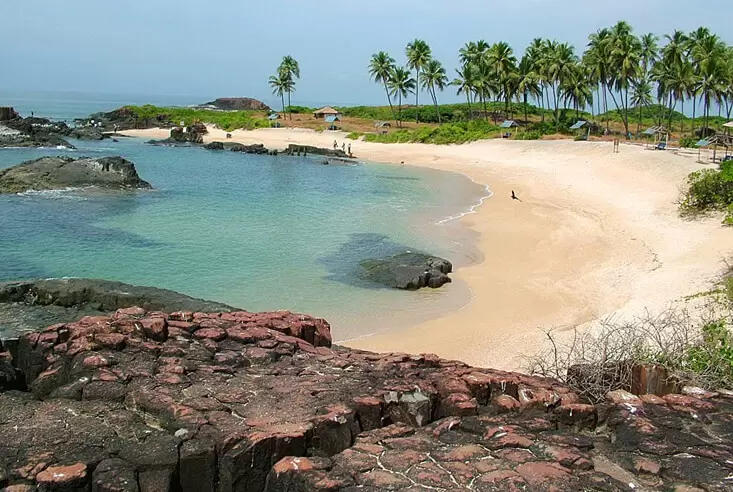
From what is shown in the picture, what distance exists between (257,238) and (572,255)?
12.1 m

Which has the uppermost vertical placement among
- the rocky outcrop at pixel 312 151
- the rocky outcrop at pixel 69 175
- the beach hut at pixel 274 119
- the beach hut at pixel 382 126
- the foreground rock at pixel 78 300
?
the beach hut at pixel 274 119

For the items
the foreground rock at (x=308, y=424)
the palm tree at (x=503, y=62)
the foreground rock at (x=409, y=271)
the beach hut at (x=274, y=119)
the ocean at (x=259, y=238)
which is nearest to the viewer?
the foreground rock at (x=308, y=424)

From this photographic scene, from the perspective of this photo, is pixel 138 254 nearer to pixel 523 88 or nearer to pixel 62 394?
pixel 62 394

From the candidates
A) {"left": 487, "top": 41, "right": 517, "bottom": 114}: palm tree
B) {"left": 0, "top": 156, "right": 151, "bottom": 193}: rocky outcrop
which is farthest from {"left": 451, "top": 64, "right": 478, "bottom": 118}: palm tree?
{"left": 0, "top": 156, "right": 151, "bottom": 193}: rocky outcrop

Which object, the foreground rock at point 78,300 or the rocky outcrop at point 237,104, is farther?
the rocky outcrop at point 237,104

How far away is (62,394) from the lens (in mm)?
7039

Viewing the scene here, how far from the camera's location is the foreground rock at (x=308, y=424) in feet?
18.7

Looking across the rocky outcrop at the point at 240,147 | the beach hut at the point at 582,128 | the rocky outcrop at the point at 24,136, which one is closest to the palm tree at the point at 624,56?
the beach hut at the point at 582,128

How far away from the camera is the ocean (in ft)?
59.2

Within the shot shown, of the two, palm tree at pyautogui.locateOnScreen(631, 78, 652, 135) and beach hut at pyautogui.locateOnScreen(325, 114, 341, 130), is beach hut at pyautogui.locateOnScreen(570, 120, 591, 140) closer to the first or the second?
palm tree at pyautogui.locateOnScreen(631, 78, 652, 135)

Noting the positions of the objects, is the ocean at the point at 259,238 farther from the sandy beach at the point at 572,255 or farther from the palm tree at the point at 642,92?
the palm tree at the point at 642,92

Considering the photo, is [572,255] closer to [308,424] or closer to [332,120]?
[308,424]

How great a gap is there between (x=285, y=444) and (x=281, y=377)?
5.57 feet

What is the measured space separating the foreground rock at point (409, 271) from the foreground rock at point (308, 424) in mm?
10435
